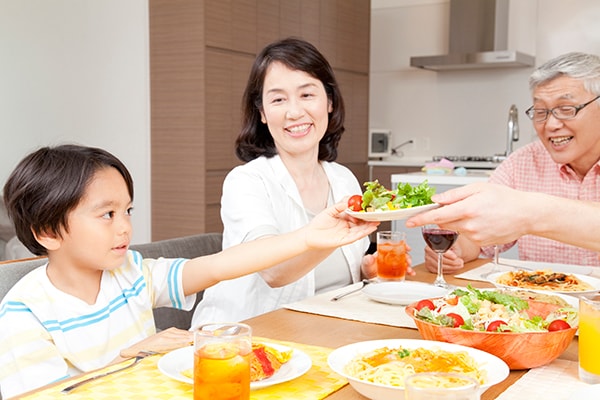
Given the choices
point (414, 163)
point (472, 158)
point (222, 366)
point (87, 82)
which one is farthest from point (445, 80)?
point (222, 366)

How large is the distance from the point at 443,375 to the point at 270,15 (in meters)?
4.48

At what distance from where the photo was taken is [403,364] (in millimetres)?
967

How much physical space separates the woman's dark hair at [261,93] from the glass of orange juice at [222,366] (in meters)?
1.29

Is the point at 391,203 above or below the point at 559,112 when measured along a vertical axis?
below

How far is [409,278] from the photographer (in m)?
1.91

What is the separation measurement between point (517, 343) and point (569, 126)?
4.93 ft

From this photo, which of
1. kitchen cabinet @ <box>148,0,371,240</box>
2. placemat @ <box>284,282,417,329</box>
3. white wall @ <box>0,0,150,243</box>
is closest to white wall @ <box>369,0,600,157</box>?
kitchen cabinet @ <box>148,0,371,240</box>

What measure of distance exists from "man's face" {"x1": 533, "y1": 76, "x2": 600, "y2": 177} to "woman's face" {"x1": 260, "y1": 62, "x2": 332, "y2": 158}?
0.83 metres

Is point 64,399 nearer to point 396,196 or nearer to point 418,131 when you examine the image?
point 396,196

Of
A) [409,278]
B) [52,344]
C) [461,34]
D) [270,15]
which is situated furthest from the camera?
[461,34]

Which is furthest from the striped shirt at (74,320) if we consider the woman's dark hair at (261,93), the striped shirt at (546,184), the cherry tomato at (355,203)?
the striped shirt at (546,184)

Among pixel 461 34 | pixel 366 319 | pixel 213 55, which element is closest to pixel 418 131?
pixel 461 34

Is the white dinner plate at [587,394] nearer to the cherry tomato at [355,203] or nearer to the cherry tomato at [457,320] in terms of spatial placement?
the cherry tomato at [457,320]

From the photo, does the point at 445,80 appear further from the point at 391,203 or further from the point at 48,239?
the point at 48,239
